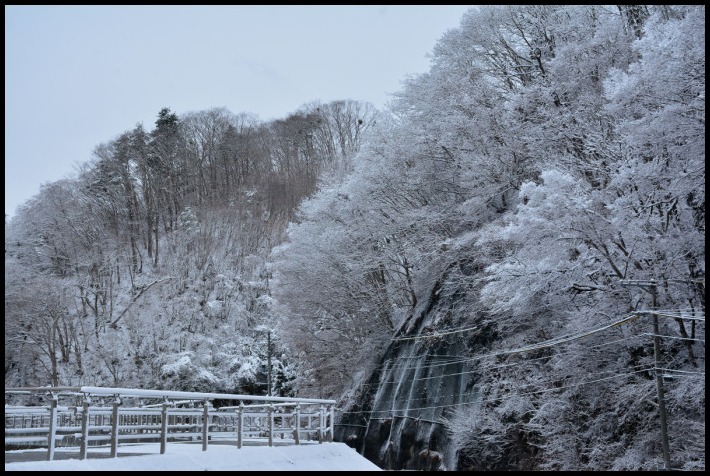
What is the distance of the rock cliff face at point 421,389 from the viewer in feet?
80.5

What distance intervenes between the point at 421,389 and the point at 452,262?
6261mm

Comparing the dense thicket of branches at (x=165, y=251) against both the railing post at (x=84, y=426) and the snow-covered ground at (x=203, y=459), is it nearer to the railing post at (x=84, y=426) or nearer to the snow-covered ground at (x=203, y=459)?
the snow-covered ground at (x=203, y=459)

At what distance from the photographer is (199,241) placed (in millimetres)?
46750

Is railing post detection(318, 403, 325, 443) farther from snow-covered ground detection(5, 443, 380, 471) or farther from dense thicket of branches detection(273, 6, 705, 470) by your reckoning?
dense thicket of branches detection(273, 6, 705, 470)

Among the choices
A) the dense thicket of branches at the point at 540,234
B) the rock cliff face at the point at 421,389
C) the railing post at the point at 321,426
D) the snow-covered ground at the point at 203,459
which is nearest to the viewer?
the snow-covered ground at the point at 203,459

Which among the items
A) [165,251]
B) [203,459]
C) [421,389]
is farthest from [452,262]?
[165,251]

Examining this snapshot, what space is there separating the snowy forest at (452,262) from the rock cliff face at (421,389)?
13 cm

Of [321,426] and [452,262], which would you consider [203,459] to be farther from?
[452,262]

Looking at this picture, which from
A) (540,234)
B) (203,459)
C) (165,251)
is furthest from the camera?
(165,251)

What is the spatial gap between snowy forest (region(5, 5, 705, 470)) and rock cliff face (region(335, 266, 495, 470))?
0.13 m

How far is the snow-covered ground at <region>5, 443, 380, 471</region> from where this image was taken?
7785mm

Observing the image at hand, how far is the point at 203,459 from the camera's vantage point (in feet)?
30.8

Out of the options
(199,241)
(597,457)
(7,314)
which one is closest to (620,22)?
(597,457)

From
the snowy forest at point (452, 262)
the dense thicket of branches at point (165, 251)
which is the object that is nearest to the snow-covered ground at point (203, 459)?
the snowy forest at point (452, 262)
